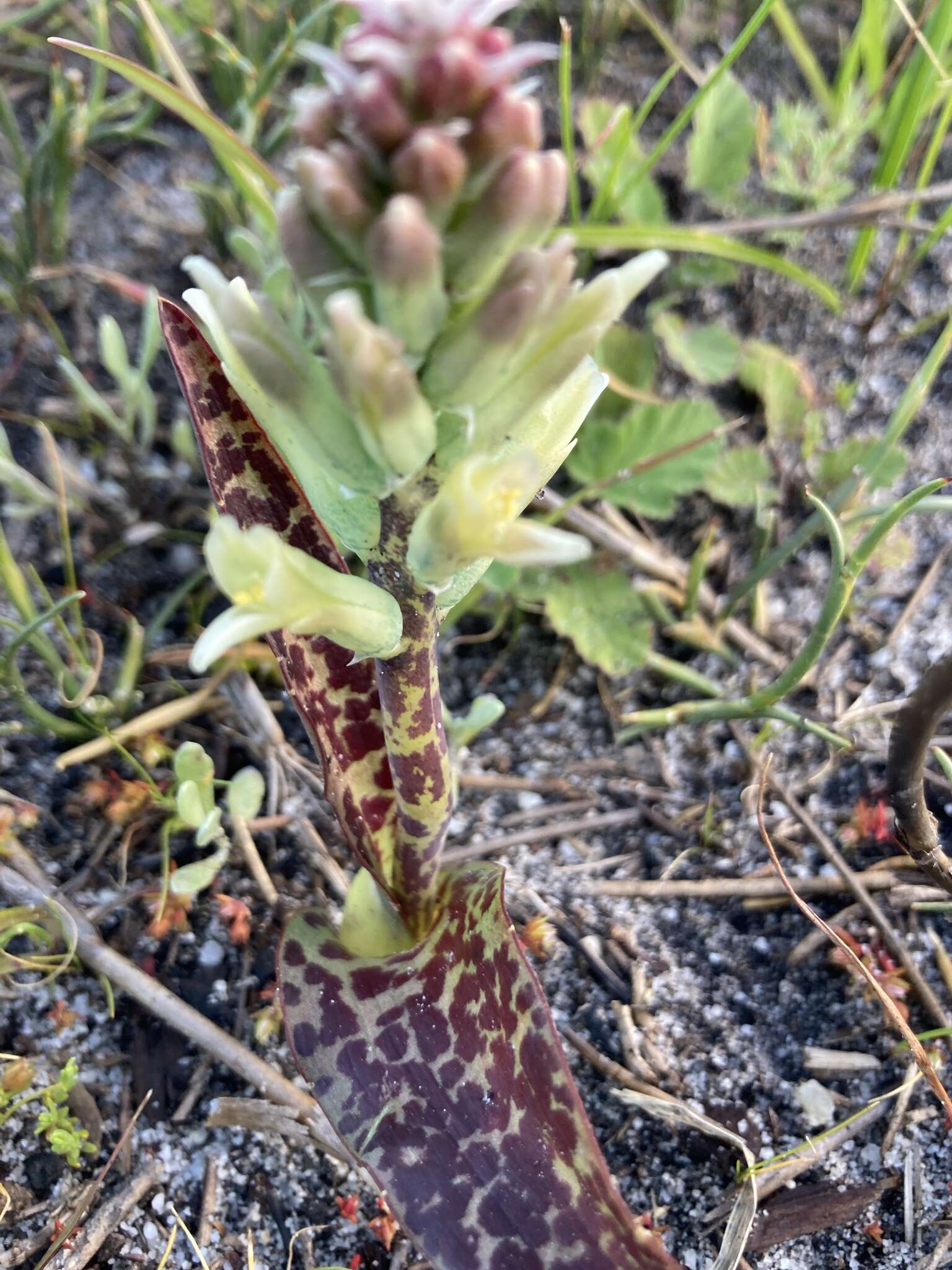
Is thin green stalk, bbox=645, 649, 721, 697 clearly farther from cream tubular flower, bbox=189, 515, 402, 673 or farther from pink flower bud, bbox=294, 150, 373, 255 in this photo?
pink flower bud, bbox=294, 150, 373, 255

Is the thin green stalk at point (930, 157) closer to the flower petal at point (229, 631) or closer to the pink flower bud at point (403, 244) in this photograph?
the pink flower bud at point (403, 244)

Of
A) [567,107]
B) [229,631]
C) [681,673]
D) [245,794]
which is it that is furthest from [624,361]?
[229,631]

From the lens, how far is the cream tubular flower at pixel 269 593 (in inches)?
40.9

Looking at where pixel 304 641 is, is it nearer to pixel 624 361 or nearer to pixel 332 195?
pixel 332 195

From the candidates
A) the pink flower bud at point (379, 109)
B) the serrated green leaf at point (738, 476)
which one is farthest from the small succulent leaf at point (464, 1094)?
the serrated green leaf at point (738, 476)

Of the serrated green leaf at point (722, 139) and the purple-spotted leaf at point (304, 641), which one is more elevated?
the serrated green leaf at point (722, 139)

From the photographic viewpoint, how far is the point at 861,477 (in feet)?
7.25

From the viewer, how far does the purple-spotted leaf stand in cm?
150

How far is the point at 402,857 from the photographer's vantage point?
160 cm

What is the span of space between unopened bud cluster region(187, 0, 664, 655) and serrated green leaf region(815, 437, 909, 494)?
1.37 m

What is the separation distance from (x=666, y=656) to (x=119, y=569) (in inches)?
53.6

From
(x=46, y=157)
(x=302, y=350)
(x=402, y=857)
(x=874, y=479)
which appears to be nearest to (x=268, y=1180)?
(x=402, y=857)

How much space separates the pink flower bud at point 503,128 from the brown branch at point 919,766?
0.89 meters

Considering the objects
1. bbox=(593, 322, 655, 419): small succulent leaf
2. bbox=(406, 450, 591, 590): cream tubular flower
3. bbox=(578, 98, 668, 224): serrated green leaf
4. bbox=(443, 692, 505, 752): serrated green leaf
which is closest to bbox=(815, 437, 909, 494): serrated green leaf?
bbox=(593, 322, 655, 419): small succulent leaf
